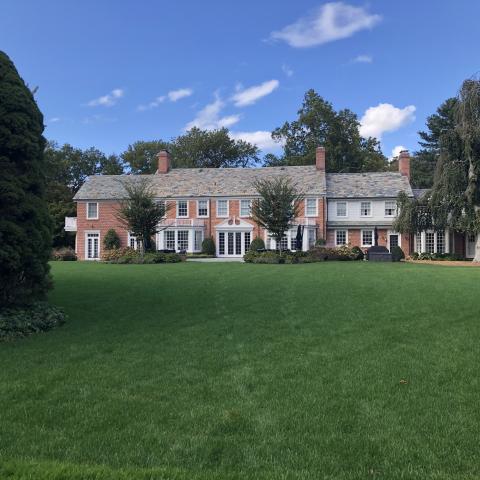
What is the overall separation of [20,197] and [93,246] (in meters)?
34.6

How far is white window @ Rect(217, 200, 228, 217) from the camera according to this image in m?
40.8

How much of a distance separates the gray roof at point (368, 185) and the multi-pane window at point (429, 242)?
350 cm

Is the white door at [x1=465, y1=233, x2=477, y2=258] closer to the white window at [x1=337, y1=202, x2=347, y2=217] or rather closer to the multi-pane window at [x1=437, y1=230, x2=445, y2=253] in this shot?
the multi-pane window at [x1=437, y1=230, x2=445, y2=253]

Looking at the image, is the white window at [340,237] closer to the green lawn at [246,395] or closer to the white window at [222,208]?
the white window at [222,208]

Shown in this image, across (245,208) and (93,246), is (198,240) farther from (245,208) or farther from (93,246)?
(93,246)

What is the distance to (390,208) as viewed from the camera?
129ft

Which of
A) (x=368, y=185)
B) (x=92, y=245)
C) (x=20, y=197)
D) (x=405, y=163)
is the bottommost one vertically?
(x=92, y=245)

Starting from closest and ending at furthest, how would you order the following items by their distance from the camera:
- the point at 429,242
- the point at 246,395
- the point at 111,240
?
the point at 246,395 < the point at 429,242 < the point at 111,240

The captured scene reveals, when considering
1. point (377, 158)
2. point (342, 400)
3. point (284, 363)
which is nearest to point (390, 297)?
point (284, 363)

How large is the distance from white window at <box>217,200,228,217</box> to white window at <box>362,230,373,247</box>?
1125 cm

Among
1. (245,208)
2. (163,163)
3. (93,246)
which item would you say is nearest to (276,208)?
(245,208)

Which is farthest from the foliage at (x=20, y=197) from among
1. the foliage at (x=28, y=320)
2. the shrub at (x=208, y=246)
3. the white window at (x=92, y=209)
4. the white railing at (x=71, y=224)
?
the white railing at (x=71, y=224)

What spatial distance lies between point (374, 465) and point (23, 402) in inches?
131

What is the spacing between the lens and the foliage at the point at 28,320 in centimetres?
789
